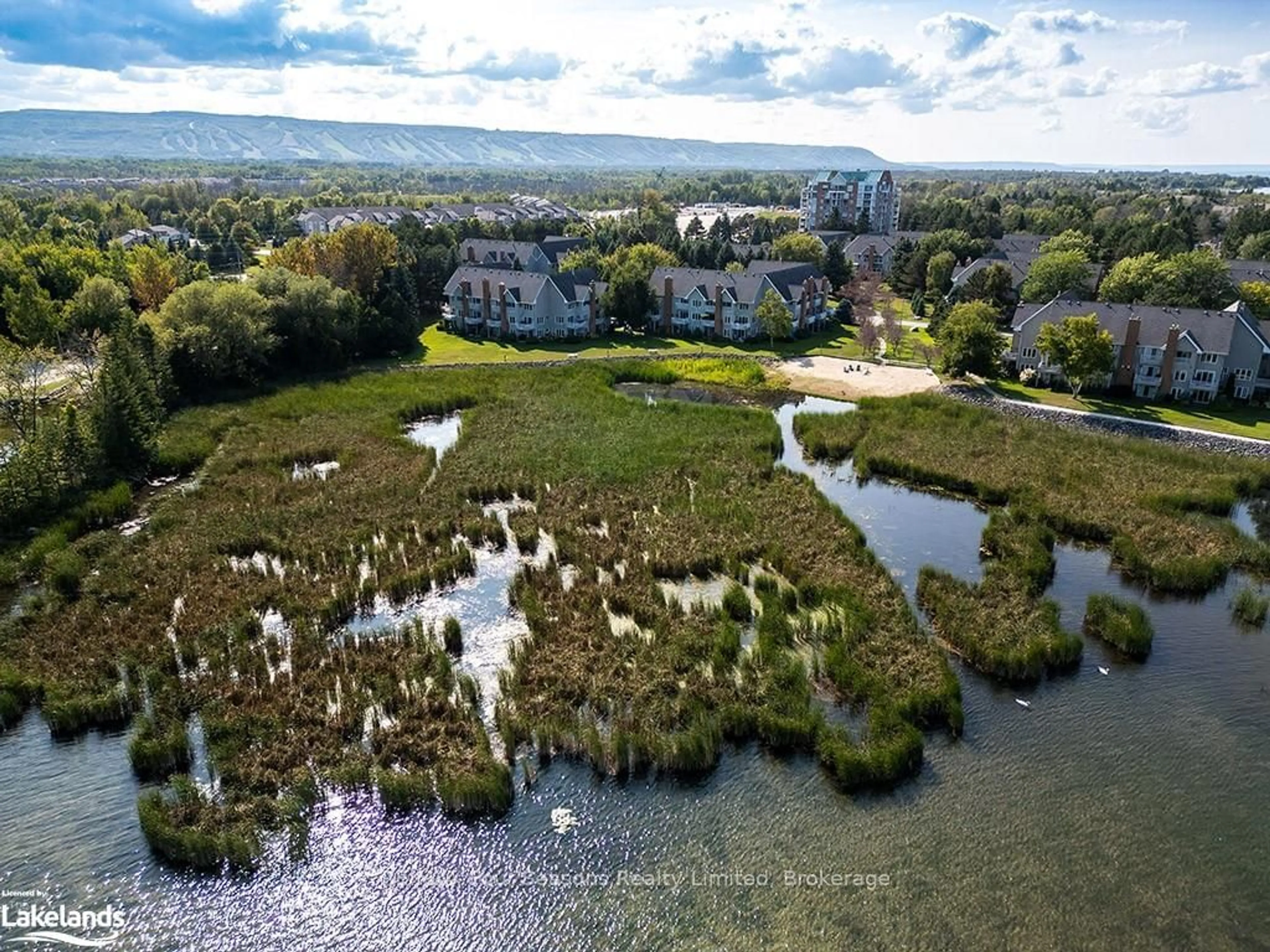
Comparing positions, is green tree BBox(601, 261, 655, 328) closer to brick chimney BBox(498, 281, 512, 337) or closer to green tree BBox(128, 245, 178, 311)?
brick chimney BBox(498, 281, 512, 337)

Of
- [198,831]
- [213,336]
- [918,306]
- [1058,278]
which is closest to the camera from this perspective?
[198,831]

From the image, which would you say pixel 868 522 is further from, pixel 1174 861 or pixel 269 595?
pixel 269 595

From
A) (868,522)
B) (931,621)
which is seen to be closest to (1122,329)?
(868,522)

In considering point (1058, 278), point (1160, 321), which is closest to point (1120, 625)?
point (1160, 321)

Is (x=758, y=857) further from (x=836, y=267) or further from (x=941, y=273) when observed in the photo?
(x=836, y=267)

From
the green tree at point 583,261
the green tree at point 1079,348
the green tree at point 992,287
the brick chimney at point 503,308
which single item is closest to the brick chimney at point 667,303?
the green tree at point 583,261

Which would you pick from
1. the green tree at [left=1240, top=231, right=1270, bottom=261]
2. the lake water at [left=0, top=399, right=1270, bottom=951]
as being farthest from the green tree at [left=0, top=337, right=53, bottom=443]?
the green tree at [left=1240, top=231, right=1270, bottom=261]

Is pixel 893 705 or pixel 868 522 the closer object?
pixel 893 705

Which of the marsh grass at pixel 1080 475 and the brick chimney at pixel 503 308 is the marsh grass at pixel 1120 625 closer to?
the marsh grass at pixel 1080 475
